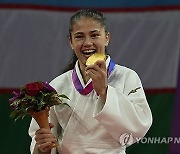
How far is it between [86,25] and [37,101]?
35 cm

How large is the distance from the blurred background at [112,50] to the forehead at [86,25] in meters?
0.92

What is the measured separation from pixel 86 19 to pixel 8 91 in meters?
1.07

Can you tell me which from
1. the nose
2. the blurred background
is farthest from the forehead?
the blurred background

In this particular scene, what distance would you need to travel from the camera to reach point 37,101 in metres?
1.73

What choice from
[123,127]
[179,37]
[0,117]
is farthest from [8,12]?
[123,127]

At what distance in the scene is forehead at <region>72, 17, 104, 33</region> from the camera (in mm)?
1872

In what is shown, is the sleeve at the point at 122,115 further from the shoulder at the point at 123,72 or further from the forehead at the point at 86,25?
the forehead at the point at 86,25

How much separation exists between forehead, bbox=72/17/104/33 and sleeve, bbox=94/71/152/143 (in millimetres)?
240

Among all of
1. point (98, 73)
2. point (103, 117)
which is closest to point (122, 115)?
point (103, 117)

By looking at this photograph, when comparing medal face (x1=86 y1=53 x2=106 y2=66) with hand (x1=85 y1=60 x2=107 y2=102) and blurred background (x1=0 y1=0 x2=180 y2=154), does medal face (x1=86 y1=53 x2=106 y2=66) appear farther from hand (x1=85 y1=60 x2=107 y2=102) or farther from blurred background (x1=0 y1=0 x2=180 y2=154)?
blurred background (x1=0 y1=0 x2=180 y2=154)

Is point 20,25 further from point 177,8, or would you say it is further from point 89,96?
point 89,96

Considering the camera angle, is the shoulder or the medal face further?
the shoulder

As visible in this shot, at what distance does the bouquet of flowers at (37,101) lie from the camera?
68.1 inches

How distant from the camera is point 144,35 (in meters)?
2.80
